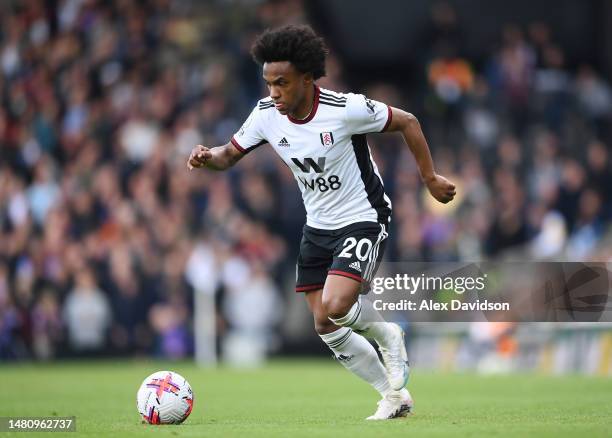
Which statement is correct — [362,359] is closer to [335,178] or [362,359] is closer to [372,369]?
[372,369]

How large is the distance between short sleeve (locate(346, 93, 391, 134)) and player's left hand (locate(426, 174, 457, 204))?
514 millimetres

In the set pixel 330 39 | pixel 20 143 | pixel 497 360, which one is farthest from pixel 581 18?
pixel 20 143

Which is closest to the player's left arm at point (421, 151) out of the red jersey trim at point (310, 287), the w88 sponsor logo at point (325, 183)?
the w88 sponsor logo at point (325, 183)

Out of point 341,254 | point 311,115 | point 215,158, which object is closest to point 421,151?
point 311,115

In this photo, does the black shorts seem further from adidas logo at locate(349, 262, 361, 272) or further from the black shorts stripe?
the black shorts stripe

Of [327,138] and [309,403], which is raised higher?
[327,138]

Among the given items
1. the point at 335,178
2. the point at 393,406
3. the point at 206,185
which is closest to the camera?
the point at 335,178

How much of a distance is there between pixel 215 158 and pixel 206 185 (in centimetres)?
1098

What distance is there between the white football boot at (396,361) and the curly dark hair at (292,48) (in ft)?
6.78

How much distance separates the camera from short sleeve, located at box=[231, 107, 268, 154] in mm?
8945

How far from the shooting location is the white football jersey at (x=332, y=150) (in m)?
8.61

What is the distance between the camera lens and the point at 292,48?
8508 millimetres

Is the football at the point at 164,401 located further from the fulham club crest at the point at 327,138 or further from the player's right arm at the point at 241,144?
the fulham club crest at the point at 327,138

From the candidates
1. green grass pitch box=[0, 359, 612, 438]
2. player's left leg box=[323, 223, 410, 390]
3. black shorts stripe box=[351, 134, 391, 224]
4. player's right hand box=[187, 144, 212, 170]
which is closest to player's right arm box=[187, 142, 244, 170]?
player's right hand box=[187, 144, 212, 170]
